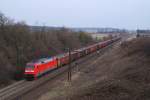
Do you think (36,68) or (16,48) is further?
(16,48)

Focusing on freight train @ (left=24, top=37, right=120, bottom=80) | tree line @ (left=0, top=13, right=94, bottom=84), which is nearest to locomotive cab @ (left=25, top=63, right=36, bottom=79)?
freight train @ (left=24, top=37, right=120, bottom=80)

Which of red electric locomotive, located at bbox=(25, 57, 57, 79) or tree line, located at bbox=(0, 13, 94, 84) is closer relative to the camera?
red electric locomotive, located at bbox=(25, 57, 57, 79)

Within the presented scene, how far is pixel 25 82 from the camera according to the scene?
153ft

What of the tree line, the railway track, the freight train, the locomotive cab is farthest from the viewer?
the tree line

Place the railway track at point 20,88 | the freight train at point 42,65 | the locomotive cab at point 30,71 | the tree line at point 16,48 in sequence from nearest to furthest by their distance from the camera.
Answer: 1. the railway track at point 20,88
2. the locomotive cab at point 30,71
3. the freight train at point 42,65
4. the tree line at point 16,48

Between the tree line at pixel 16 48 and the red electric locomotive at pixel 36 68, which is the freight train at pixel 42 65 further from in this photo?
the tree line at pixel 16 48

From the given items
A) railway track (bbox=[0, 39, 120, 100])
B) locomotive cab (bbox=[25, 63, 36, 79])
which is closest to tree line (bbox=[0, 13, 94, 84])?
locomotive cab (bbox=[25, 63, 36, 79])

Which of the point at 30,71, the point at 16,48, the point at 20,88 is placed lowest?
the point at 20,88

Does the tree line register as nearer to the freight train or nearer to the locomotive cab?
the locomotive cab

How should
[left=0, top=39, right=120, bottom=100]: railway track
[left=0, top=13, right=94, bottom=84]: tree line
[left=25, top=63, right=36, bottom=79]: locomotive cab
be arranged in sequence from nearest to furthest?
[left=0, top=39, right=120, bottom=100]: railway track, [left=25, top=63, right=36, bottom=79]: locomotive cab, [left=0, top=13, right=94, bottom=84]: tree line

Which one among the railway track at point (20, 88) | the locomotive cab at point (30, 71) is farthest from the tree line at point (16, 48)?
the railway track at point (20, 88)

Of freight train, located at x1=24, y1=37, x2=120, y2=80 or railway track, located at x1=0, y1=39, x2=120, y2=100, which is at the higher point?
freight train, located at x1=24, y1=37, x2=120, y2=80

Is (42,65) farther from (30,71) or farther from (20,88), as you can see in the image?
(20,88)

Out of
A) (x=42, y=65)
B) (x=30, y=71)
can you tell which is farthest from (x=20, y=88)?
(x=42, y=65)
